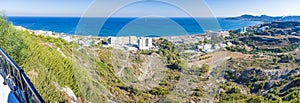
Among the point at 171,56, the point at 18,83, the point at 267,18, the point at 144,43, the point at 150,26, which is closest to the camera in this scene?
the point at 18,83

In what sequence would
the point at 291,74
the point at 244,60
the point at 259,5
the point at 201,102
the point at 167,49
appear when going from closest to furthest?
the point at 201,102 → the point at 167,49 → the point at 291,74 → the point at 244,60 → the point at 259,5

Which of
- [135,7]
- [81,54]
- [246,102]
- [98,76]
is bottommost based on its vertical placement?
[246,102]

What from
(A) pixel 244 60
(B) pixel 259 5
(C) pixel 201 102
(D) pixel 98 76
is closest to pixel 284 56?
(A) pixel 244 60

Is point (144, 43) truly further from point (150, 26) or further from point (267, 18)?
point (267, 18)

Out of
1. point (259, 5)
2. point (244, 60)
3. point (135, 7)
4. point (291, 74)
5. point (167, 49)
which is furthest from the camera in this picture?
point (259, 5)

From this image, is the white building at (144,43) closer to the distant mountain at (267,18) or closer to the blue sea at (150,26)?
the blue sea at (150,26)

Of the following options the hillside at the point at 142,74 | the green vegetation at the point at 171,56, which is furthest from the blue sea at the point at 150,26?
the hillside at the point at 142,74

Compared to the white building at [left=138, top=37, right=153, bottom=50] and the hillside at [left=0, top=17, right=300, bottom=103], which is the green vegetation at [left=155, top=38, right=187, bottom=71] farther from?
the white building at [left=138, top=37, right=153, bottom=50]

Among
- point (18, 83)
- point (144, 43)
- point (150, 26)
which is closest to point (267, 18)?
point (150, 26)

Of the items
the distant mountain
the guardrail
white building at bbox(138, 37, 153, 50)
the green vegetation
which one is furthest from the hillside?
the distant mountain

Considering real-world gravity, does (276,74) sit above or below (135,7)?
below

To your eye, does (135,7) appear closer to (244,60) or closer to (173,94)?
(173,94)
